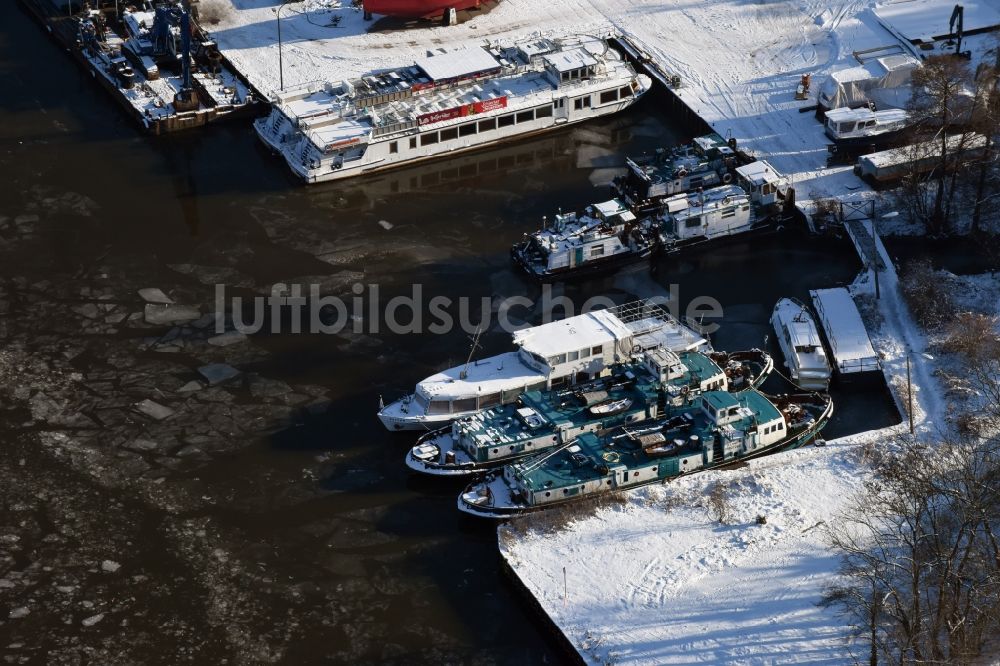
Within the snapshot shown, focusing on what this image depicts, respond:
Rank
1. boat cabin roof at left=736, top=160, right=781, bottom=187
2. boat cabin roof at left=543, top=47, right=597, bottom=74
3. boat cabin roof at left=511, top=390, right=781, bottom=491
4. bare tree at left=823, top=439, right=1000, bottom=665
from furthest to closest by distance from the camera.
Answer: boat cabin roof at left=543, top=47, right=597, bottom=74, boat cabin roof at left=736, top=160, right=781, bottom=187, boat cabin roof at left=511, top=390, right=781, bottom=491, bare tree at left=823, top=439, right=1000, bottom=665

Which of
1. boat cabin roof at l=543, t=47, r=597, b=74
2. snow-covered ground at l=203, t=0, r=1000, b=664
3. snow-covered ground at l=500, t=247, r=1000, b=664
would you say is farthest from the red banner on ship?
snow-covered ground at l=500, t=247, r=1000, b=664

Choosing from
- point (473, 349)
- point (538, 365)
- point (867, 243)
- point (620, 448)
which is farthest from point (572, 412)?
point (867, 243)

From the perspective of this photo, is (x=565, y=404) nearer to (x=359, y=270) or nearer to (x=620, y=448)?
(x=620, y=448)

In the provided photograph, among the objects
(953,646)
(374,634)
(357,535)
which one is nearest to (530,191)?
(357,535)

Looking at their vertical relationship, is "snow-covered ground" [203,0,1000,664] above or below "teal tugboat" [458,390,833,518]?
below

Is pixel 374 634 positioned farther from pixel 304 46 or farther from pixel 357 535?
pixel 304 46

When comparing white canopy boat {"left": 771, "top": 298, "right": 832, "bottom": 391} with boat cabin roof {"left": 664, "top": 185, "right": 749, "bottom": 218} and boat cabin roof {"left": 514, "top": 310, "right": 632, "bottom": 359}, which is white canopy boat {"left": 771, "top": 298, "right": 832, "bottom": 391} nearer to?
boat cabin roof {"left": 514, "top": 310, "right": 632, "bottom": 359}
